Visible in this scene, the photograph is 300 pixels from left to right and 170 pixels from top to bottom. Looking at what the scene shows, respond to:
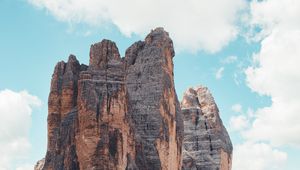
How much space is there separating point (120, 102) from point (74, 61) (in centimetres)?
1355

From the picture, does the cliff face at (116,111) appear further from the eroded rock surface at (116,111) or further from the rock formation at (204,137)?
the rock formation at (204,137)

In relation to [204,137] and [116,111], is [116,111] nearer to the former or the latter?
[116,111]

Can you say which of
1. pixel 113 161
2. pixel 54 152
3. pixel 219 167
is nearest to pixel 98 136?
pixel 113 161

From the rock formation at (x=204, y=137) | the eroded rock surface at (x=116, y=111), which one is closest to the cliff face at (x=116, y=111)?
the eroded rock surface at (x=116, y=111)

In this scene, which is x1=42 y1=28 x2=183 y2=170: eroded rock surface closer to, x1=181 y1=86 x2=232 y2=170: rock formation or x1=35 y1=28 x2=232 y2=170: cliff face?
x1=35 y1=28 x2=232 y2=170: cliff face

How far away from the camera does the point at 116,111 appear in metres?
Answer: 46.2

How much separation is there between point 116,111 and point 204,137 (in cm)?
4349

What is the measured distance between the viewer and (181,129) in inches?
2537

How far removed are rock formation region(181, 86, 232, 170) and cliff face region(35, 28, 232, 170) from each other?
2073cm

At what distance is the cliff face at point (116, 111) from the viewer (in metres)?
45.3

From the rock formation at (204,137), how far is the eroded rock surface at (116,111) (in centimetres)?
2074

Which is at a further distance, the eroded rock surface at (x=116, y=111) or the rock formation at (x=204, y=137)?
the rock formation at (x=204, y=137)

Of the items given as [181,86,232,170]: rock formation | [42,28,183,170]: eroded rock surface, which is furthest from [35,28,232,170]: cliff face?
[181,86,232,170]: rock formation

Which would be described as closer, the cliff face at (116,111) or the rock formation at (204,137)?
the cliff face at (116,111)
